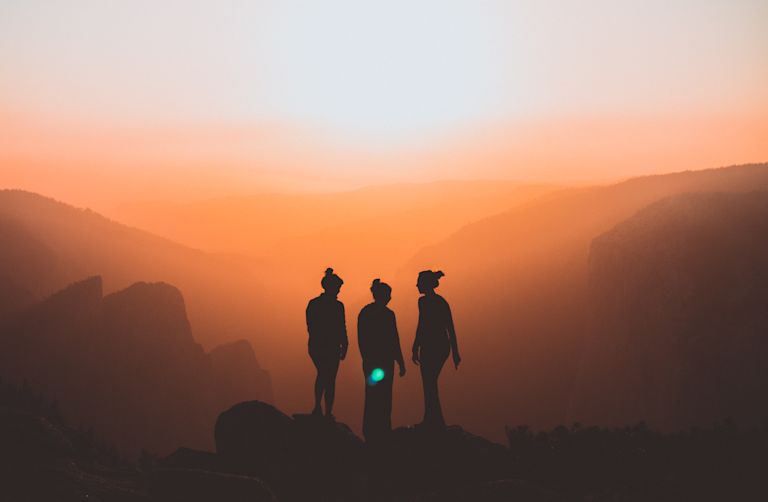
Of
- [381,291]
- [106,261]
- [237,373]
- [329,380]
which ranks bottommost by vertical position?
[329,380]

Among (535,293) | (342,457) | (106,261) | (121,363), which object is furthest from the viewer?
(106,261)

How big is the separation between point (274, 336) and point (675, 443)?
347 ft

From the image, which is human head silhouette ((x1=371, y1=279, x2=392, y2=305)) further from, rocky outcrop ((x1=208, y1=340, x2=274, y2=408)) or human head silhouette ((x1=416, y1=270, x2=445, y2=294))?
rocky outcrop ((x1=208, y1=340, x2=274, y2=408))

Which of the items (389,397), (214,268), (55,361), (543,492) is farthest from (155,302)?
(214,268)

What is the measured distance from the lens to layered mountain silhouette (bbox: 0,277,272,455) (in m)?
55.7

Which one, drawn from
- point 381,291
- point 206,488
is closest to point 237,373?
point 381,291

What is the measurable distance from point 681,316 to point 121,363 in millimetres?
47456

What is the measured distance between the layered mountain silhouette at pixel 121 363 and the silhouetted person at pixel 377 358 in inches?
1753

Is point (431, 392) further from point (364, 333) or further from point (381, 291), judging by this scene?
point (381, 291)

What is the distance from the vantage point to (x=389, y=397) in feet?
42.6

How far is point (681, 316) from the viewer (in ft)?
171

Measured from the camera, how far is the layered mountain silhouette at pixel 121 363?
55719 mm

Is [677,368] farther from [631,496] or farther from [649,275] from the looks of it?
[631,496]

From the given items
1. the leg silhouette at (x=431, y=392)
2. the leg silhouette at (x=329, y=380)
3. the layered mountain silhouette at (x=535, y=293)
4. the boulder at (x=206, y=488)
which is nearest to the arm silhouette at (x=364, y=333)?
the leg silhouette at (x=329, y=380)
